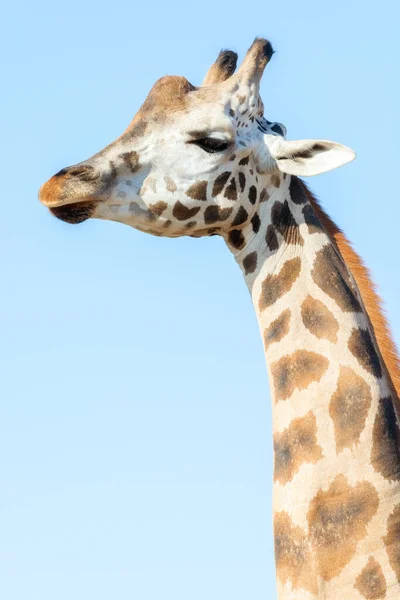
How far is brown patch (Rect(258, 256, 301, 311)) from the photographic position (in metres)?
7.29

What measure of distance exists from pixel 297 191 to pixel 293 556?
2.54m

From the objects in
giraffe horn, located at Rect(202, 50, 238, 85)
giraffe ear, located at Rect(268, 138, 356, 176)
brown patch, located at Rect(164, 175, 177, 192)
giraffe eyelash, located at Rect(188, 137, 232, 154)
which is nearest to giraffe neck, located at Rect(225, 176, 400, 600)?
giraffe ear, located at Rect(268, 138, 356, 176)

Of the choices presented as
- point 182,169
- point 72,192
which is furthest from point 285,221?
point 72,192

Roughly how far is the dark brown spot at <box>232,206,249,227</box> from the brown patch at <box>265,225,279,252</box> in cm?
18

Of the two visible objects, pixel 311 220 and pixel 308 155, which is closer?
pixel 308 155

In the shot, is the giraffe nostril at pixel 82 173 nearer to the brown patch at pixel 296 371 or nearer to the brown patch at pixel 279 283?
the brown patch at pixel 279 283

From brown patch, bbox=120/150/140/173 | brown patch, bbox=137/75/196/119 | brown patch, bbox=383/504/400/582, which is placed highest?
brown patch, bbox=137/75/196/119

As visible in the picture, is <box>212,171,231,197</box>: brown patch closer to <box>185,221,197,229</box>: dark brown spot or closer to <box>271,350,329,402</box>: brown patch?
<box>185,221,197,229</box>: dark brown spot

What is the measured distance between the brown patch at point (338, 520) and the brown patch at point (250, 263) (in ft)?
5.45

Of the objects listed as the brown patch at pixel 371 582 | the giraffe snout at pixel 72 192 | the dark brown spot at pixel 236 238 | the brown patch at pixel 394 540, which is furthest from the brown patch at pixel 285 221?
the brown patch at pixel 371 582

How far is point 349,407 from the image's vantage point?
669 centimetres

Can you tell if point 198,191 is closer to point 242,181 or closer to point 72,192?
point 242,181

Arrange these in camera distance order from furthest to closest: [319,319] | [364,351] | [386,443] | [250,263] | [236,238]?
1. [236,238]
2. [250,263]
3. [319,319]
4. [364,351]
5. [386,443]

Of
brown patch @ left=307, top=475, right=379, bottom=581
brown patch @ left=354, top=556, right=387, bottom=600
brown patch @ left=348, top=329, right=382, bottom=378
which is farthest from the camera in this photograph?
brown patch @ left=348, top=329, right=382, bottom=378
